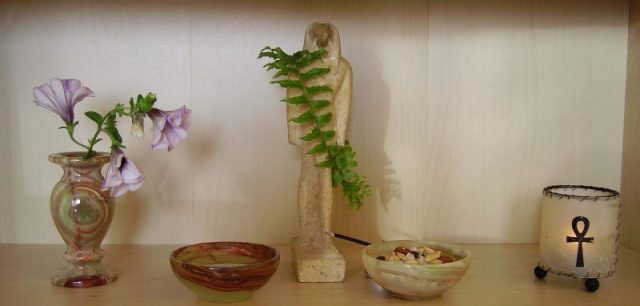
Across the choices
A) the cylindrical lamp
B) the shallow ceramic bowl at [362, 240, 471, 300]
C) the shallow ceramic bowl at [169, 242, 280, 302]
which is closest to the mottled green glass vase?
the shallow ceramic bowl at [169, 242, 280, 302]

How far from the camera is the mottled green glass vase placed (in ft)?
2.68

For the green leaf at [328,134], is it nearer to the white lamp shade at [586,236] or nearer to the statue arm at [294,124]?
the statue arm at [294,124]

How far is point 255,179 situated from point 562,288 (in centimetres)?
51

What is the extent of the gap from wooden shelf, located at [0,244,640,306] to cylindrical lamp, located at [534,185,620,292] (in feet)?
0.09

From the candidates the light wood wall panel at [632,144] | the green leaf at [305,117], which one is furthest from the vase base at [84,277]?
the light wood wall panel at [632,144]

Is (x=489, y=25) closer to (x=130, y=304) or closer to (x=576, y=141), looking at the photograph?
(x=576, y=141)

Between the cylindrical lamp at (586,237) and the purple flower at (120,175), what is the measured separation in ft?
1.89

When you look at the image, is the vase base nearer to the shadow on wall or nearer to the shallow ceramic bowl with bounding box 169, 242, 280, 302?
the shallow ceramic bowl with bounding box 169, 242, 280, 302

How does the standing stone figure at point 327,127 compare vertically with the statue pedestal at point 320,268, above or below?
above

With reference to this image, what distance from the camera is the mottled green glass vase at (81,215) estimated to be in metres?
0.82

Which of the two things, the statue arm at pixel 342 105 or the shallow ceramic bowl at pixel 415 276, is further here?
the statue arm at pixel 342 105

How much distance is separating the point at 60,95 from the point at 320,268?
0.42m

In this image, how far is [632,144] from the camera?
105 centimetres

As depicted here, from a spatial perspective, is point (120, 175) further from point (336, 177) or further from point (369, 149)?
point (369, 149)
